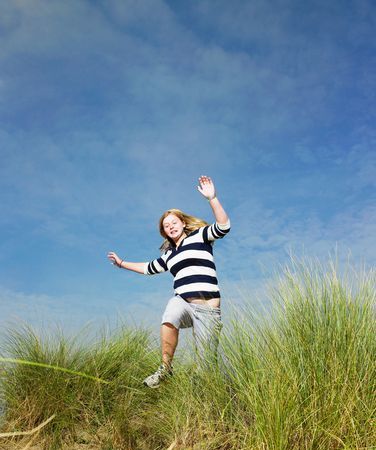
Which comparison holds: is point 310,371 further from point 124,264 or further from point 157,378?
point 124,264

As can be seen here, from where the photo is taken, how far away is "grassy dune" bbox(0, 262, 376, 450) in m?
3.25

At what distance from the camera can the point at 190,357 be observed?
4.34m

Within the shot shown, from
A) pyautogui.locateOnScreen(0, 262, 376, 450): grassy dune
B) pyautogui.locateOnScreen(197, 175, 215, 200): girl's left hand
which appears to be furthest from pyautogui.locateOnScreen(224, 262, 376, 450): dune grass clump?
pyautogui.locateOnScreen(197, 175, 215, 200): girl's left hand

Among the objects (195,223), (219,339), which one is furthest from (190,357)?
(195,223)

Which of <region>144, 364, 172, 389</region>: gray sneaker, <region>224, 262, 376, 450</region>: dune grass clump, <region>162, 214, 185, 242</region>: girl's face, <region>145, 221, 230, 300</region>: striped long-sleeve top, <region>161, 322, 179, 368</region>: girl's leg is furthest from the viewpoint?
<region>162, 214, 185, 242</region>: girl's face

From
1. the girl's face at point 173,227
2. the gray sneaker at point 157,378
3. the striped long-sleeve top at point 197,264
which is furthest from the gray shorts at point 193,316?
the girl's face at point 173,227

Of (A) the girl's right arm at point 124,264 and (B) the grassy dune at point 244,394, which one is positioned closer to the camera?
(B) the grassy dune at point 244,394

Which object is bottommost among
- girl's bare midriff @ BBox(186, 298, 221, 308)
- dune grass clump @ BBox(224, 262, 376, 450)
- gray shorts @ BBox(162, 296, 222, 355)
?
dune grass clump @ BBox(224, 262, 376, 450)

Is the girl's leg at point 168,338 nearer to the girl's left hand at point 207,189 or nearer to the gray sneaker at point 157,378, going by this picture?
the gray sneaker at point 157,378

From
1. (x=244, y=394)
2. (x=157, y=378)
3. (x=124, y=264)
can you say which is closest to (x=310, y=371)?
(x=244, y=394)

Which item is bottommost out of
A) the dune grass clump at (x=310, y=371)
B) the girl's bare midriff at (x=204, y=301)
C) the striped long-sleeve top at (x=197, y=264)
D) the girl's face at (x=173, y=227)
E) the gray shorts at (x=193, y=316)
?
the dune grass clump at (x=310, y=371)

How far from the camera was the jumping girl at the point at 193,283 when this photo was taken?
491cm

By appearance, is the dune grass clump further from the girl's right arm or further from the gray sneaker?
the girl's right arm

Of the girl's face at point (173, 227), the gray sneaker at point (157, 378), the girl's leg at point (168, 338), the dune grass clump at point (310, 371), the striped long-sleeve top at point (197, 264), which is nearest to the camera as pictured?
the dune grass clump at point (310, 371)
